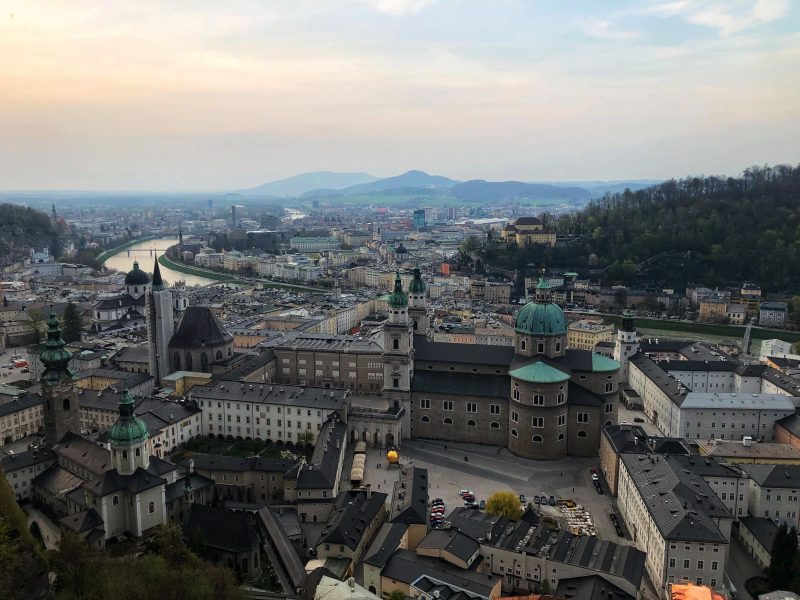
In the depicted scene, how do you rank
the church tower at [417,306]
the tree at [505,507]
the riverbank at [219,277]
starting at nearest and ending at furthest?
the tree at [505,507], the church tower at [417,306], the riverbank at [219,277]

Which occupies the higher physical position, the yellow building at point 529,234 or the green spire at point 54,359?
the yellow building at point 529,234

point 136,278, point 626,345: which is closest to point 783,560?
point 626,345

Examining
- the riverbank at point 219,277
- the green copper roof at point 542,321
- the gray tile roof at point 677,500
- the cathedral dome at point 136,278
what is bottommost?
the riverbank at point 219,277

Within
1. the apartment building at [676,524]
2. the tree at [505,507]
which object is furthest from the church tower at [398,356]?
the apartment building at [676,524]

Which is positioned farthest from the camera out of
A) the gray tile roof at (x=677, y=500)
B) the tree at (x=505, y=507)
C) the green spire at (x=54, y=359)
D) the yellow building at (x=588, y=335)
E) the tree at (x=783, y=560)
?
the yellow building at (x=588, y=335)

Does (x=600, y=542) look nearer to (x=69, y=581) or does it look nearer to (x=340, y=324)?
(x=69, y=581)

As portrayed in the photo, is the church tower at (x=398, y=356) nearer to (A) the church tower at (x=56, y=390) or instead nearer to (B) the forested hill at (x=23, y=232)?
(A) the church tower at (x=56, y=390)

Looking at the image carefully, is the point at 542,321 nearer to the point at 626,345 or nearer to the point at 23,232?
the point at 626,345
